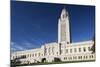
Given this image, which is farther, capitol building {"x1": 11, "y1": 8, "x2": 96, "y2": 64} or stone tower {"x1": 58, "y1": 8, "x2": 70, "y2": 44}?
stone tower {"x1": 58, "y1": 8, "x2": 70, "y2": 44}

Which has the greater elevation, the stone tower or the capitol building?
the stone tower

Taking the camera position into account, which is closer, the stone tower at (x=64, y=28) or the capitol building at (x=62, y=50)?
the capitol building at (x=62, y=50)

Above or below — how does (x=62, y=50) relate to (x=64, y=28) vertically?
below

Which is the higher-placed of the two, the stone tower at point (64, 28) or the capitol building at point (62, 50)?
the stone tower at point (64, 28)

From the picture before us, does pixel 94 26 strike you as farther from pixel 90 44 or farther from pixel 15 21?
pixel 15 21
